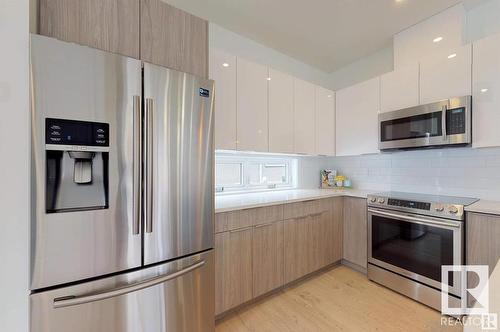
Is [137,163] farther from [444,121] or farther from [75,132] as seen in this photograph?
[444,121]

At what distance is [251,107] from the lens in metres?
2.12

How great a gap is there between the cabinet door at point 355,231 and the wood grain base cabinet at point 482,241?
840 mm

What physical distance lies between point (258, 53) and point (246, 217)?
1947 mm

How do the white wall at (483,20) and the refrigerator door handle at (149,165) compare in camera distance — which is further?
the white wall at (483,20)

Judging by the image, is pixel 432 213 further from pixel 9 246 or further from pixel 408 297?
pixel 9 246

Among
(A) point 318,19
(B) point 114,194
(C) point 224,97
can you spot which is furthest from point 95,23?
(A) point 318,19

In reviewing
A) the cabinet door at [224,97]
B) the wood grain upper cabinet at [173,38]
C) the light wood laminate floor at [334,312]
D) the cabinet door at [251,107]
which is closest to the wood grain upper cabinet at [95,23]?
the wood grain upper cabinet at [173,38]

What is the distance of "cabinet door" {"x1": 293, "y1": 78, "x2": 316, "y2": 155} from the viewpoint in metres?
2.51

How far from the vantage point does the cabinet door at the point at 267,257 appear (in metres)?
1.87

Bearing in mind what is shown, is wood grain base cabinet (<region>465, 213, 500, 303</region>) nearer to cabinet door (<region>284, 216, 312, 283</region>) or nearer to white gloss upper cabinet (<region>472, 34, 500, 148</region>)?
white gloss upper cabinet (<region>472, 34, 500, 148</region>)

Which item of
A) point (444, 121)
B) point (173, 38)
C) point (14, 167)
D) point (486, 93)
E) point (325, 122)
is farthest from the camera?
point (325, 122)

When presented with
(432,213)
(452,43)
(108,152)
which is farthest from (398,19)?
(108,152)

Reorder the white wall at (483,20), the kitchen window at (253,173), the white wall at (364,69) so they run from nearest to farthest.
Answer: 1. the white wall at (483,20)
2. the kitchen window at (253,173)
3. the white wall at (364,69)

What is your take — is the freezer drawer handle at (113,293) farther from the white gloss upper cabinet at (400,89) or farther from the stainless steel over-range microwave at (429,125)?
the white gloss upper cabinet at (400,89)
